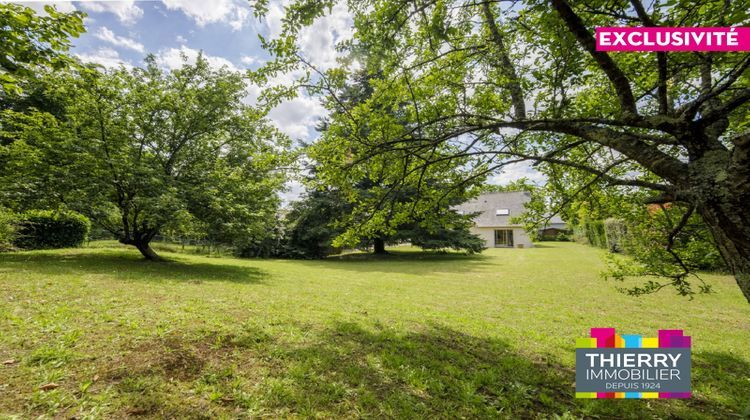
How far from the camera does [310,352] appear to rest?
3848mm

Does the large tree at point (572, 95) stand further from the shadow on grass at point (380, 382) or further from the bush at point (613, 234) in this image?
the bush at point (613, 234)

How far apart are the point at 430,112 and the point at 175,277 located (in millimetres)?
8553

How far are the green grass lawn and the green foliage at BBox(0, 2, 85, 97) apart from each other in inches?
126

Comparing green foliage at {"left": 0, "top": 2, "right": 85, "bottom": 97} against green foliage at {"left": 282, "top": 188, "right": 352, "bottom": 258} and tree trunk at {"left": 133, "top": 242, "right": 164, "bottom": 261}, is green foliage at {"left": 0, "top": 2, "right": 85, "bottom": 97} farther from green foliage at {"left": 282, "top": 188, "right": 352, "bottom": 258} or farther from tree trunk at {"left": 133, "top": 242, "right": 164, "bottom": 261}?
green foliage at {"left": 282, "top": 188, "right": 352, "bottom": 258}

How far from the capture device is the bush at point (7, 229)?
10.2 meters

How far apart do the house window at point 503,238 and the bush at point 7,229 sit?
3437cm

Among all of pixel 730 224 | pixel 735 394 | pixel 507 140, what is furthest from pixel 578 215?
pixel 730 224

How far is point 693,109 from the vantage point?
2.35 metres

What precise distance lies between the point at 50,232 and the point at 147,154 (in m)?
9.47

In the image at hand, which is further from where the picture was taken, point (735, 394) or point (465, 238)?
point (465, 238)

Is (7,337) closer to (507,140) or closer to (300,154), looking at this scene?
(300,154)

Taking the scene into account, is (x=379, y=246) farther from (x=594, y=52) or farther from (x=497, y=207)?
(x=594, y=52)

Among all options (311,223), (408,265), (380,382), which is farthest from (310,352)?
(311,223)

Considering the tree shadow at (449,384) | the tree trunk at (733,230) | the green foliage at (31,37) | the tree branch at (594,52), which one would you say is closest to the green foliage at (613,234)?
the tree shadow at (449,384)
